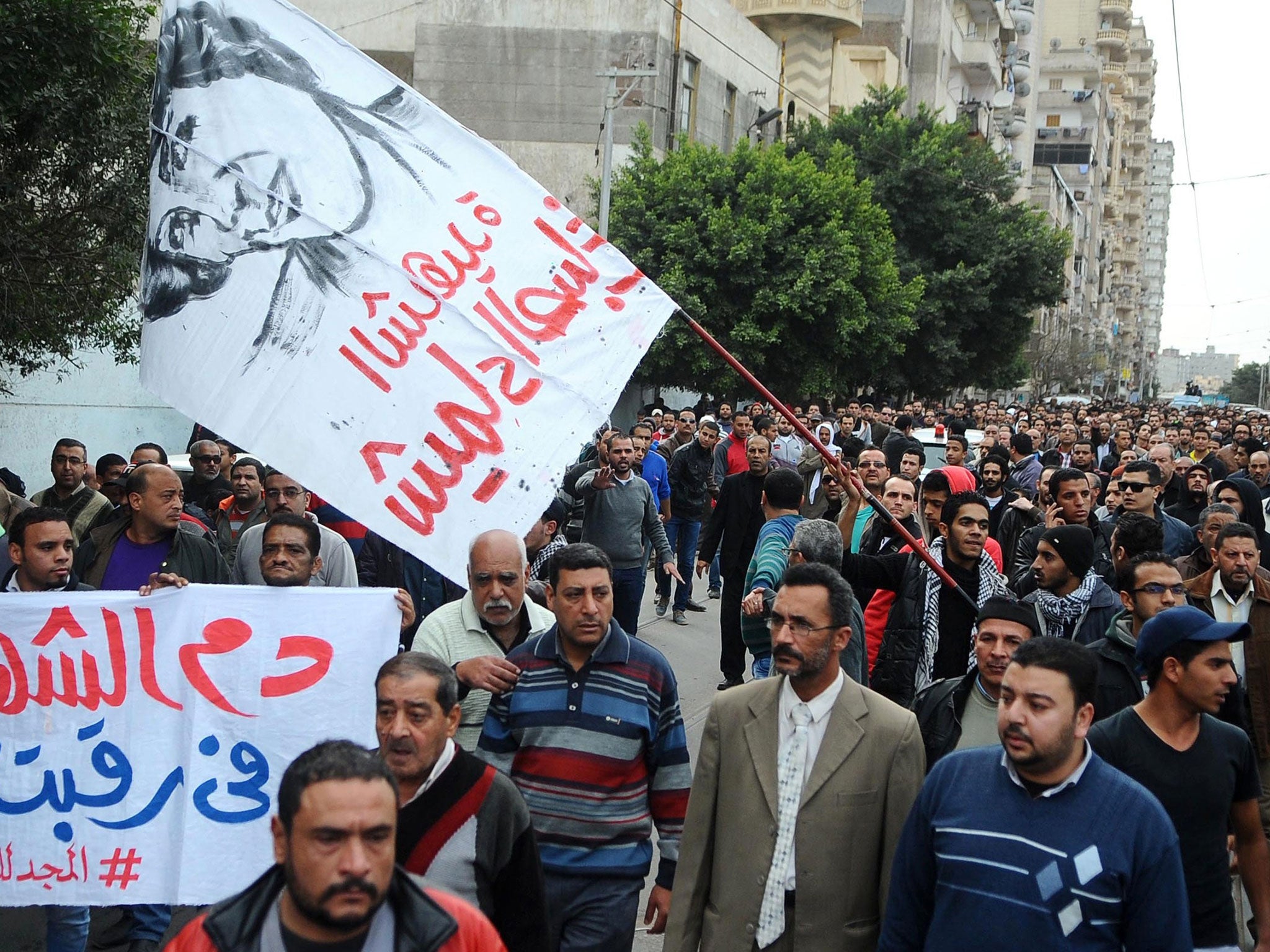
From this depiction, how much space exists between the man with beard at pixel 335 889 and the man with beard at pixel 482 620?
6.18ft

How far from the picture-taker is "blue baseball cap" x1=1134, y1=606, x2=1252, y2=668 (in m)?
4.14

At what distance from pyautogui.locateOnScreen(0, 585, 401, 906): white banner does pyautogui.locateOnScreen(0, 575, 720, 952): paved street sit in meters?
1.02

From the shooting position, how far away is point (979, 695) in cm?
447

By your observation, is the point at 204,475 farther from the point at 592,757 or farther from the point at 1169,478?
the point at 1169,478

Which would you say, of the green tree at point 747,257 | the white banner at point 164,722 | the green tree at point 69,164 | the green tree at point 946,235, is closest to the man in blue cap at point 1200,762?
the white banner at point 164,722

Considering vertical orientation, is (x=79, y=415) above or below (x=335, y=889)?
above

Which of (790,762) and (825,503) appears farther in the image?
(825,503)

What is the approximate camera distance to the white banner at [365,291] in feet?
15.3

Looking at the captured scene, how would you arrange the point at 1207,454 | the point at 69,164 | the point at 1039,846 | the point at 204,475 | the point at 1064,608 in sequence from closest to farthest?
the point at 1039,846, the point at 1064,608, the point at 69,164, the point at 204,475, the point at 1207,454

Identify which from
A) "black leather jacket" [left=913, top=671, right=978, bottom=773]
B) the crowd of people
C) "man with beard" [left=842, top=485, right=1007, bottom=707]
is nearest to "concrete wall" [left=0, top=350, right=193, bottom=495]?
the crowd of people

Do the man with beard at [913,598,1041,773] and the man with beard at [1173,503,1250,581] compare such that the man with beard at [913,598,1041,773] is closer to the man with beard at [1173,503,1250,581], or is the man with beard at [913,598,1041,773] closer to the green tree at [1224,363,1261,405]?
the man with beard at [1173,503,1250,581]

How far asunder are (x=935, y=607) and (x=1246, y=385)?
175m

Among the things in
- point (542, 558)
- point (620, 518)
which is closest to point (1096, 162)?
point (620, 518)

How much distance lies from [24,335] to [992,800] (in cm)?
862
